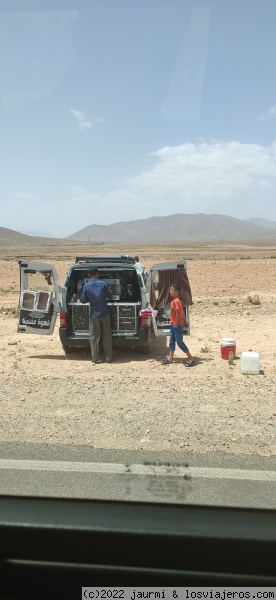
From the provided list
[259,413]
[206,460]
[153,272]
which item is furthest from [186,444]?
[153,272]

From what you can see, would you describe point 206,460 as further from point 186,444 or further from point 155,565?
point 155,565

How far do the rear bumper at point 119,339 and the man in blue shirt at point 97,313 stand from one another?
10.1 inches

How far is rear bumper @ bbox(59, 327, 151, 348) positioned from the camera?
979cm

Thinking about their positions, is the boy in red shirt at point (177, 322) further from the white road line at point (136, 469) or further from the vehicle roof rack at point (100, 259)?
the white road line at point (136, 469)

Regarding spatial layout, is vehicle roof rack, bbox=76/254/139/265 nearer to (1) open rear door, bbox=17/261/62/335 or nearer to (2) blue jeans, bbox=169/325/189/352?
(1) open rear door, bbox=17/261/62/335

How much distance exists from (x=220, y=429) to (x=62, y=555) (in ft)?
13.0

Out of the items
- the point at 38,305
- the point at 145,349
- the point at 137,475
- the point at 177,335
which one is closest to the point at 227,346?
the point at 177,335

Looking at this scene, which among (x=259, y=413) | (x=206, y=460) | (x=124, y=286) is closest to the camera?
(x=206, y=460)

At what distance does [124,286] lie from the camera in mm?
10945

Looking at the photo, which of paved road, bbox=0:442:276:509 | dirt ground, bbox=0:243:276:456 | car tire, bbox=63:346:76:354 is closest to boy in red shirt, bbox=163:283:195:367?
dirt ground, bbox=0:243:276:456

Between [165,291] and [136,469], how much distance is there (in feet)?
19.7

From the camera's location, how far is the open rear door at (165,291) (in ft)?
32.5

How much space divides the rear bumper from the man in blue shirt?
256 mm

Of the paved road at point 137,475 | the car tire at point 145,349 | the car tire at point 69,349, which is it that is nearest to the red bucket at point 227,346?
the car tire at point 145,349
